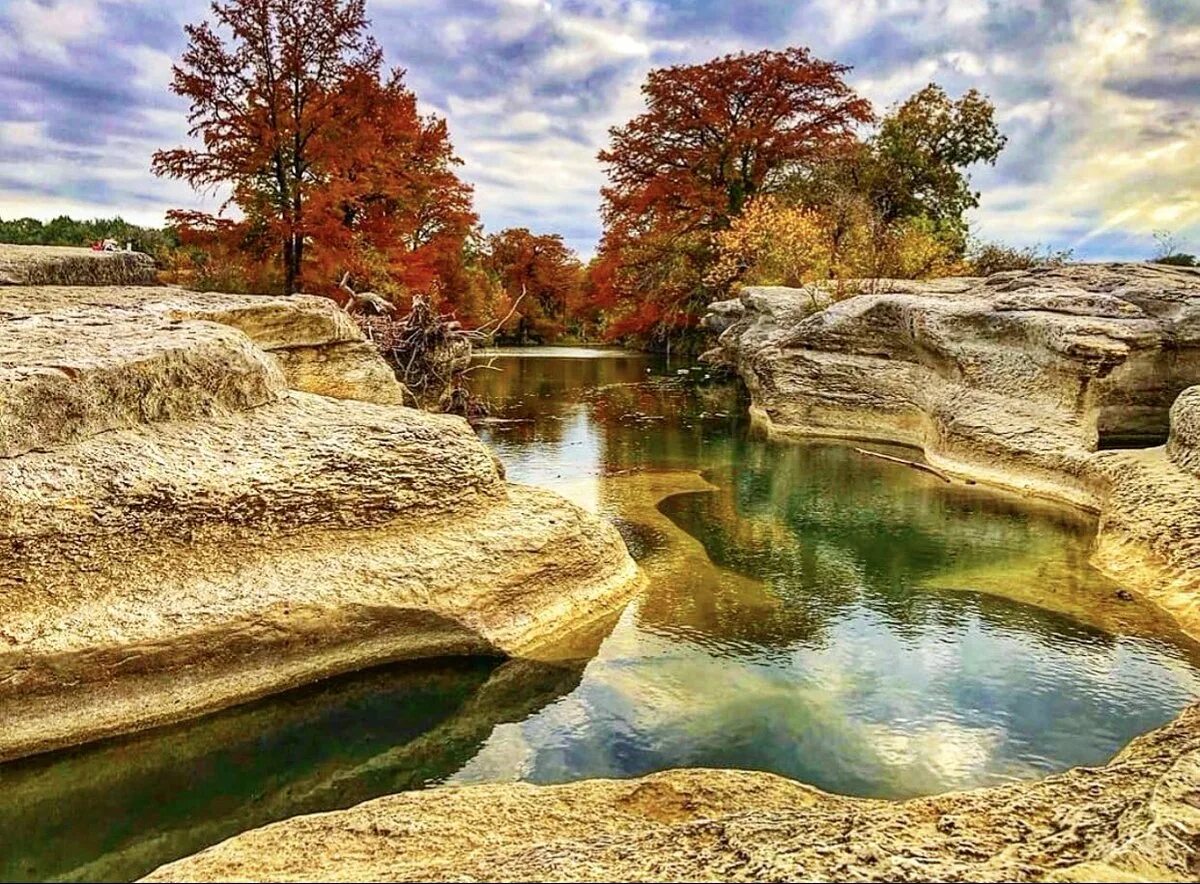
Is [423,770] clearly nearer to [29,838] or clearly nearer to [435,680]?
[435,680]

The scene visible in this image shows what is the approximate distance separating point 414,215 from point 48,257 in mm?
15143

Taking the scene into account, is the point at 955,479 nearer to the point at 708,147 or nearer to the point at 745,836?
the point at 745,836

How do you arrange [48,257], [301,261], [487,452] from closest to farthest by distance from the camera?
1. [487,452]
2. [48,257]
3. [301,261]

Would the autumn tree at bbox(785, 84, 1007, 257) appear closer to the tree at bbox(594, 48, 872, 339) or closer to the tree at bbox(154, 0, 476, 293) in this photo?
the tree at bbox(594, 48, 872, 339)

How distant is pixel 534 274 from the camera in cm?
5962

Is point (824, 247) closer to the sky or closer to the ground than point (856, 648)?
closer to the sky

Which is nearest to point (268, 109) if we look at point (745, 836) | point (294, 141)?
point (294, 141)

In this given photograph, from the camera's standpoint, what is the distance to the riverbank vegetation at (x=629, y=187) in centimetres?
2073

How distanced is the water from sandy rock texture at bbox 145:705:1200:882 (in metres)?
0.94

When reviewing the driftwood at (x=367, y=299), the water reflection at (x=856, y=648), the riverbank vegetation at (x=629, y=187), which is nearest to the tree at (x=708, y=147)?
the riverbank vegetation at (x=629, y=187)

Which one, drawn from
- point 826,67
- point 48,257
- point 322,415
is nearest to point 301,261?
point 48,257

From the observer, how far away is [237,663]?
254 inches

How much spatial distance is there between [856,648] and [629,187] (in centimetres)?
3196

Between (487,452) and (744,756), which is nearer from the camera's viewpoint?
(744,756)
